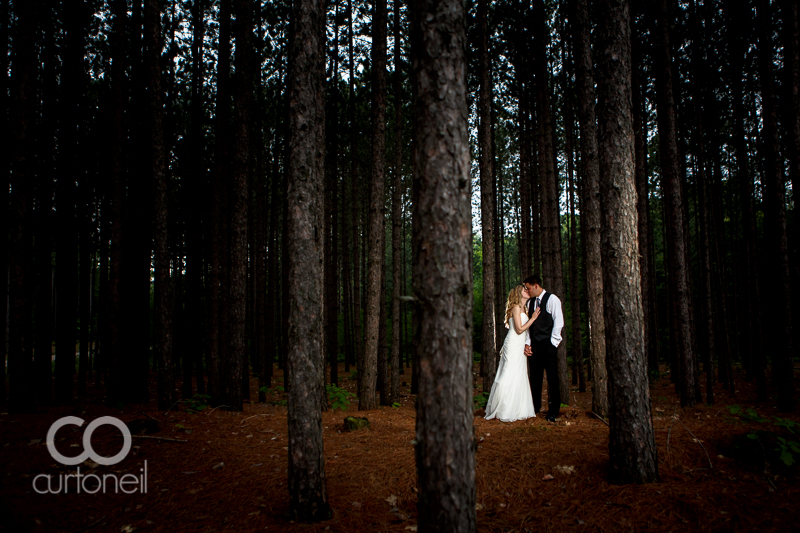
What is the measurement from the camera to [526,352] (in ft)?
21.8

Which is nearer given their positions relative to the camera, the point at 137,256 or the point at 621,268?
the point at 621,268

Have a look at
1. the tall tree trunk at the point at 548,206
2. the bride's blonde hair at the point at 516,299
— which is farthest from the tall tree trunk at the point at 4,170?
the tall tree trunk at the point at 548,206

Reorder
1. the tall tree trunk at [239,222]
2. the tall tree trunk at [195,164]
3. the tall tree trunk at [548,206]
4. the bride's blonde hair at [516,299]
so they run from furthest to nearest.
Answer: the tall tree trunk at [195,164], the tall tree trunk at [548,206], the tall tree trunk at [239,222], the bride's blonde hair at [516,299]

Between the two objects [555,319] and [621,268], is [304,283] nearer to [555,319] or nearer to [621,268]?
[621,268]

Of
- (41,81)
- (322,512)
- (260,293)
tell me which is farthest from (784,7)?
(41,81)

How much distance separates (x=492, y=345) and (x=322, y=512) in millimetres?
6192

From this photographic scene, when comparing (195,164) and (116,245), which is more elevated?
(195,164)

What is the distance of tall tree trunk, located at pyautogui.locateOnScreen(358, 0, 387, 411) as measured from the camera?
7.62 metres

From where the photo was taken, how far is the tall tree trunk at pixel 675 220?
22.4 ft

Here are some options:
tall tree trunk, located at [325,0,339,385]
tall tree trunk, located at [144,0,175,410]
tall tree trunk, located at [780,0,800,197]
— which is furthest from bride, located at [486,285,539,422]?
tall tree trunk, located at [325,0,339,385]

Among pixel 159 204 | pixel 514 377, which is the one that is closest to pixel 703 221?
pixel 514 377

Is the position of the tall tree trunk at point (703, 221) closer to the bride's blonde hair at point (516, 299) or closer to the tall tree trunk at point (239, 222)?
the bride's blonde hair at point (516, 299)

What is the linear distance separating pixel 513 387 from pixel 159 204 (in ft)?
22.3

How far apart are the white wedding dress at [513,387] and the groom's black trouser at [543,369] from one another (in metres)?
0.10
